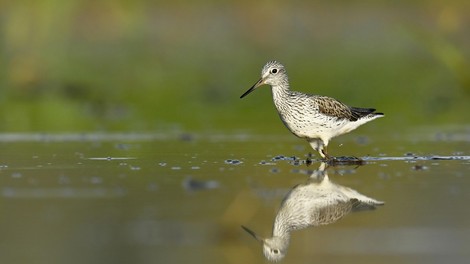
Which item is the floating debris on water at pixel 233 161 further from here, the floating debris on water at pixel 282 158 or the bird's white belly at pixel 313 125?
the bird's white belly at pixel 313 125

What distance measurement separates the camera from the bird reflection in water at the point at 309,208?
7746 millimetres

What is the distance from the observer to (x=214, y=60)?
26344 millimetres

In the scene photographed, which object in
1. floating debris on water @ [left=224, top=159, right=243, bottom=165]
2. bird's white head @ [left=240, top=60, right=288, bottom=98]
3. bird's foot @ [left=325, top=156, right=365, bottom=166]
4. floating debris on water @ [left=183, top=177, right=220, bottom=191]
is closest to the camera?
floating debris on water @ [left=183, top=177, right=220, bottom=191]

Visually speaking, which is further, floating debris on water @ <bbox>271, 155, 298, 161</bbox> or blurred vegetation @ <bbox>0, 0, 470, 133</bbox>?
blurred vegetation @ <bbox>0, 0, 470, 133</bbox>

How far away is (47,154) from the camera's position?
13172 millimetres

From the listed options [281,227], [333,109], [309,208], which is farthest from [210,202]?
[333,109]

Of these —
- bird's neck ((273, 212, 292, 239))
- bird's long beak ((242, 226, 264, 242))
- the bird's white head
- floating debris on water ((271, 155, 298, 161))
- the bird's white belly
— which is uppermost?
the bird's white head

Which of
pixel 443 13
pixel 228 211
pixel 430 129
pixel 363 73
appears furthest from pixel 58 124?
pixel 443 13

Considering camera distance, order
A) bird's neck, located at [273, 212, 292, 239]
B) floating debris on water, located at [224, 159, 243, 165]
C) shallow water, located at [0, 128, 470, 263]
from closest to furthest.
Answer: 1. shallow water, located at [0, 128, 470, 263]
2. bird's neck, located at [273, 212, 292, 239]
3. floating debris on water, located at [224, 159, 243, 165]

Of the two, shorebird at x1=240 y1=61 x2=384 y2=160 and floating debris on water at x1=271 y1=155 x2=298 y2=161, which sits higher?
shorebird at x1=240 y1=61 x2=384 y2=160

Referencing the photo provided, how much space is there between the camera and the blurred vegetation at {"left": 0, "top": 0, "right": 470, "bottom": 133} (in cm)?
1836

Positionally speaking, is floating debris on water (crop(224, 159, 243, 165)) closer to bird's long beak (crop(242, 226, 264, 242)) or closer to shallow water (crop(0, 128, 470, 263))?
shallow water (crop(0, 128, 470, 263))

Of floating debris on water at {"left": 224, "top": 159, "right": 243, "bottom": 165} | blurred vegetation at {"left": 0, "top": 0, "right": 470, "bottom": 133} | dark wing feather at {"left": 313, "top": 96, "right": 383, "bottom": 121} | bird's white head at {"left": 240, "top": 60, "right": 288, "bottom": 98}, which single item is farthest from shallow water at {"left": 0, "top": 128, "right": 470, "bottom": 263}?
blurred vegetation at {"left": 0, "top": 0, "right": 470, "bottom": 133}

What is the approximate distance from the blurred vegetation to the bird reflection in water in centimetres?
678
